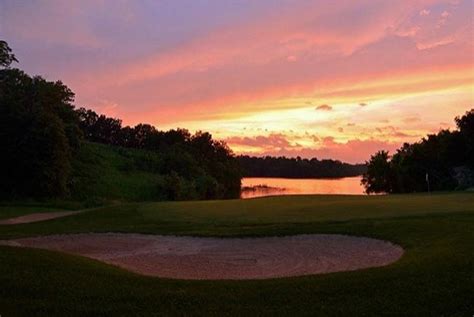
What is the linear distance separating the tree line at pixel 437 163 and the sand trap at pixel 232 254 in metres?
42.4

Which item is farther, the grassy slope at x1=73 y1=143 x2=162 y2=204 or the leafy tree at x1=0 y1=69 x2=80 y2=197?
the grassy slope at x1=73 y1=143 x2=162 y2=204

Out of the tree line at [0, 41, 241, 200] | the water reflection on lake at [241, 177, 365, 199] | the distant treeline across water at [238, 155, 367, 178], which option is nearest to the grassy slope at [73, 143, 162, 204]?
the tree line at [0, 41, 241, 200]

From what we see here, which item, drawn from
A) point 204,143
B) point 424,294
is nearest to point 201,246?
point 424,294

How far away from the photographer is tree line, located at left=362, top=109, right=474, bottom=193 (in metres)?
58.5

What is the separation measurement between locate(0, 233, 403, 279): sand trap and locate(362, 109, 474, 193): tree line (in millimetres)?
42397

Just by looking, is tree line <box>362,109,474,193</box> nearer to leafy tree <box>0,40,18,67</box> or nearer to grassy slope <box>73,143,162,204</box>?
grassy slope <box>73,143,162,204</box>

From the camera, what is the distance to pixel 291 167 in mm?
152625

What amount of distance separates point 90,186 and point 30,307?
53.0 meters

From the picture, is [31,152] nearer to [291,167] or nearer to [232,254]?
[232,254]

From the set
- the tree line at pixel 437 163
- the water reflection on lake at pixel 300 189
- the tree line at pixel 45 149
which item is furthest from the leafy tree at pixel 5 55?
the tree line at pixel 437 163

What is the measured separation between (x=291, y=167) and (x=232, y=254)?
13784 cm

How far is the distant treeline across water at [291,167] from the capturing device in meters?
151

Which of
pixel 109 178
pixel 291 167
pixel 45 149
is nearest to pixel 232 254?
pixel 45 149

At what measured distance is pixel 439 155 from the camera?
61.5 m
